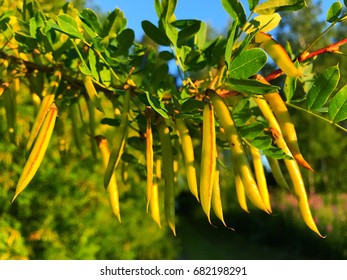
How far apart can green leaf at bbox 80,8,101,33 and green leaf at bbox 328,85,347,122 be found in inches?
15.5

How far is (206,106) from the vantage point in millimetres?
593

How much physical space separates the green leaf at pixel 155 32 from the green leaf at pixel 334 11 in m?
0.26

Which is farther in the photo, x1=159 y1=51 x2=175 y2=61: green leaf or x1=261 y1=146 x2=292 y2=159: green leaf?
x1=159 y1=51 x2=175 y2=61: green leaf

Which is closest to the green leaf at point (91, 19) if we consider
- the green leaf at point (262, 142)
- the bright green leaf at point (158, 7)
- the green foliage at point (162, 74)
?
the green foliage at point (162, 74)

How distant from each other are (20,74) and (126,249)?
2.24m

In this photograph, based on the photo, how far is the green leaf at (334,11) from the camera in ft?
2.18

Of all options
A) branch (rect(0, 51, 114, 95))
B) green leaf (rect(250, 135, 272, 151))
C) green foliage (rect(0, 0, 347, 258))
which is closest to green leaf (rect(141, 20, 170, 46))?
green foliage (rect(0, 0, 347, 258))

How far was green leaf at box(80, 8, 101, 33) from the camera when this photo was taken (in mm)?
718

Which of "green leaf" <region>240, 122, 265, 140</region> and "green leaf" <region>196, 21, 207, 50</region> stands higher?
"green leaf" <region>196, 21, 207, 50</region>

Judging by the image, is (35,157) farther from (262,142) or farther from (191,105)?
(262,142)

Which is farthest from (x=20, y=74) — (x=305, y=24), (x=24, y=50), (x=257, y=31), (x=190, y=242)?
(x=305, y=24)

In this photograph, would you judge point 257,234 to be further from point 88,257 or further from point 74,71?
point 74,71

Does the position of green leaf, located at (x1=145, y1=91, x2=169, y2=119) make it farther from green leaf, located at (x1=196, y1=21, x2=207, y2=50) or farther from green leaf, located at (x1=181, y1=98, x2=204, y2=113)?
green leaf, located at (x1=196, y1=21, x2=207, y2=50)

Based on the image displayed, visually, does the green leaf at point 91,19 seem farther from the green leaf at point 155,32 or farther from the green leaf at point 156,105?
the green leaf at point 156,105
